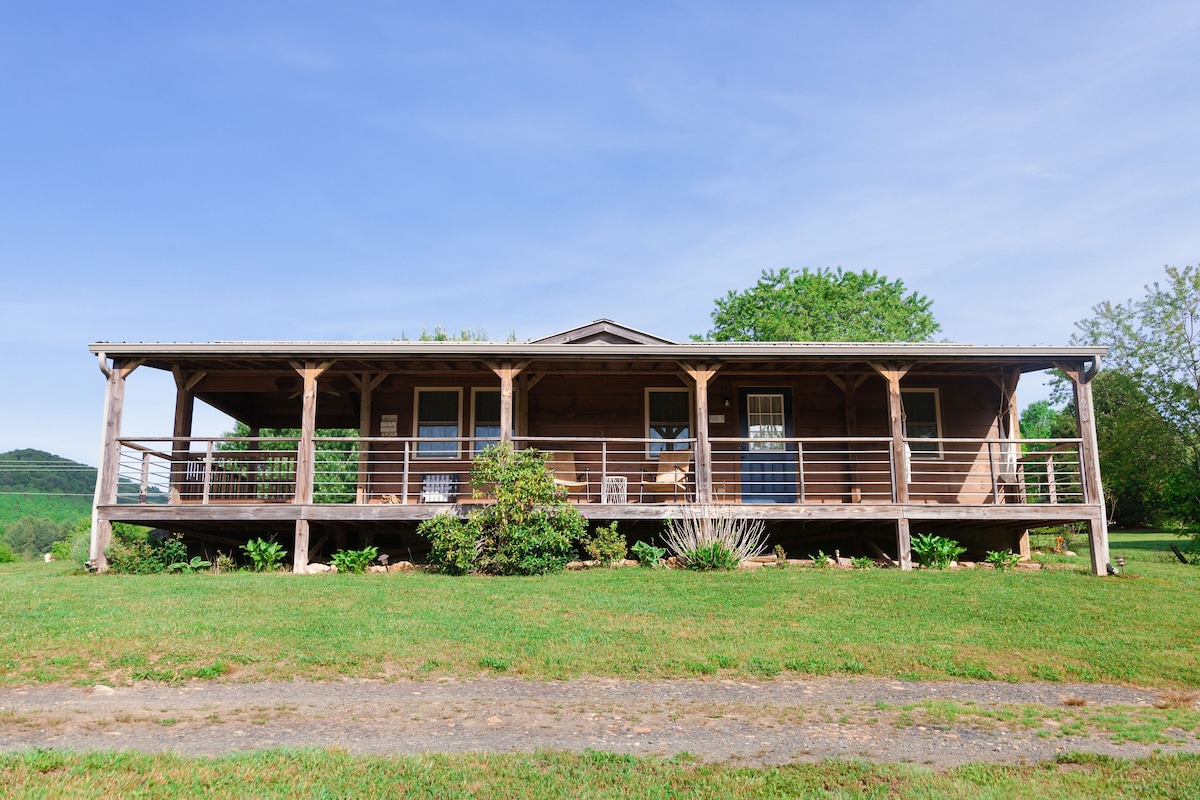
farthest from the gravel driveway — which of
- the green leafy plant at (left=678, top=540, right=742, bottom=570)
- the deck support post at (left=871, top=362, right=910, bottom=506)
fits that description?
the deck support post at (left=871, top=362, right=910, bottom=506)

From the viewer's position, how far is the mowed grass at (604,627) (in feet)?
24.9

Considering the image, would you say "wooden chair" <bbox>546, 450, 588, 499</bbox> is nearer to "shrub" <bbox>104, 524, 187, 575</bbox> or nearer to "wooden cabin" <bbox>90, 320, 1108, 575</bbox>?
"wooden cabin" <bbox>90, 320, 1108, 575</bbox>

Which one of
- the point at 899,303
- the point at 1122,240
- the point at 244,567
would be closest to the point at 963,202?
the point at 1122,240

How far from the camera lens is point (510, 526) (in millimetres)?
12891

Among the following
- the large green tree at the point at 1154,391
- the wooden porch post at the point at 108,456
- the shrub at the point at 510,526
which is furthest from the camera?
the large green tree at the point at 1154,391

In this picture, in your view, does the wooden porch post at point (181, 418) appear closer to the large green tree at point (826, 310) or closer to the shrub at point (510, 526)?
the shrub at point (510, 526)

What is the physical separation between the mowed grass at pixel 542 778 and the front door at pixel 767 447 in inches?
454

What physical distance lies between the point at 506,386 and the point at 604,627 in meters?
6.38

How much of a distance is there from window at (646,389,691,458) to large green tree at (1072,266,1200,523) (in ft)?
80.5

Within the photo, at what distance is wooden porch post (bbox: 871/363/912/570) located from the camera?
46.3 ft

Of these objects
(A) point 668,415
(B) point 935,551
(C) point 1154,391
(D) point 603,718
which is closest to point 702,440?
(A) point 668,415

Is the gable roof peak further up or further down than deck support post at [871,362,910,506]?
further up

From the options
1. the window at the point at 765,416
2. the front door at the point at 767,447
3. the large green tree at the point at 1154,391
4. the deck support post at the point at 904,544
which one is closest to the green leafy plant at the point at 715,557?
the deck support post at the point at 904,544

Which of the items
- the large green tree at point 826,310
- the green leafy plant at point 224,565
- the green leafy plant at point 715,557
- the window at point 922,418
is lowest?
the green leafy plant at point 224,565
